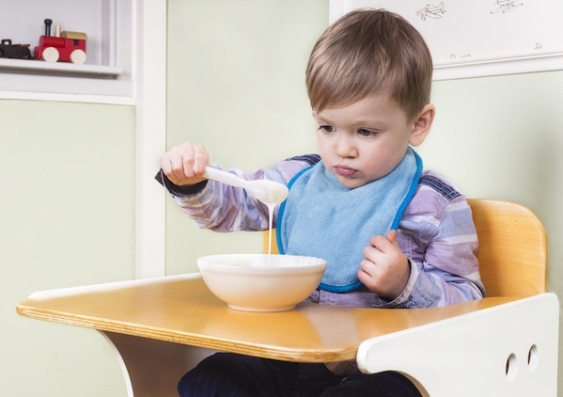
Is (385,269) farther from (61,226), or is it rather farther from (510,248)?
(61,226)

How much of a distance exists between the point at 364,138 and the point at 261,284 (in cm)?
32

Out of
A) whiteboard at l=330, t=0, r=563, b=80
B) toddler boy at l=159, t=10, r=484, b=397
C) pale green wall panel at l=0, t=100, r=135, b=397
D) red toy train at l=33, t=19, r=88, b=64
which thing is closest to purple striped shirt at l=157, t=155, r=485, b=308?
toddler boy at l=159, t=10, r=484, b=397

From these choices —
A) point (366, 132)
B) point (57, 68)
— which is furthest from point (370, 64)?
point (57, 68)

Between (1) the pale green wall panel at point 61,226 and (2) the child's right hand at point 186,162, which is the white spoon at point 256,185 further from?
(1) the pale green wall panel at point 61,226

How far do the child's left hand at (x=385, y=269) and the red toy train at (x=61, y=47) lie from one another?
1.15 m

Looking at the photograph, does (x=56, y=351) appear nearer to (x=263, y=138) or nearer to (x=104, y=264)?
(x=104, y=264)

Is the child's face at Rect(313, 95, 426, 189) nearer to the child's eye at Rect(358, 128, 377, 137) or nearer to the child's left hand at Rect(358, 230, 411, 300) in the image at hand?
A: the child's eye at Rect(358, 128, 377, 137)

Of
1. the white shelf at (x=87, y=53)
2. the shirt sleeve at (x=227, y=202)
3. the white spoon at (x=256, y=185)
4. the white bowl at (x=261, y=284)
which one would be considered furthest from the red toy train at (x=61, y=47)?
the white bowl at (x=261, y=284)

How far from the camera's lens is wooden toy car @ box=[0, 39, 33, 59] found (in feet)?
5.71

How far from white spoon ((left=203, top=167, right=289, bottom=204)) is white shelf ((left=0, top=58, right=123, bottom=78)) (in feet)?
3.17

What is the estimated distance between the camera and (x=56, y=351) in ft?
5.75

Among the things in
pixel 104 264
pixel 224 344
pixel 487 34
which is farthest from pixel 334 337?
pixel 104 264

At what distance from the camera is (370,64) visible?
3.29 ft

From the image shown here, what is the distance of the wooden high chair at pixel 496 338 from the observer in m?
Result: 0.72
